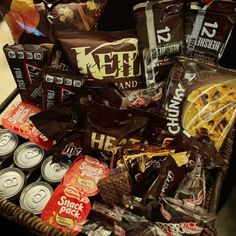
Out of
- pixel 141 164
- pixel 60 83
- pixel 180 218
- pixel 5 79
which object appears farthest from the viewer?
pixel 5 79

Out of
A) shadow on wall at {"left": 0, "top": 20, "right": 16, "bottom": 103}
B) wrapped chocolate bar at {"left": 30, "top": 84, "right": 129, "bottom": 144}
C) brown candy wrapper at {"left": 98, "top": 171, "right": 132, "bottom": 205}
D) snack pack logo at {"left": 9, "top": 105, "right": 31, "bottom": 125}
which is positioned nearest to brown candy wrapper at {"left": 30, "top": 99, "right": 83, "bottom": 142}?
wrapped chocolate bar at {"left": 30, "top": 84, "right": 129, "bottom": 144}

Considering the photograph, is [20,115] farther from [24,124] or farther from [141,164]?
[141,164]

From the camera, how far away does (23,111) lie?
4.14ft

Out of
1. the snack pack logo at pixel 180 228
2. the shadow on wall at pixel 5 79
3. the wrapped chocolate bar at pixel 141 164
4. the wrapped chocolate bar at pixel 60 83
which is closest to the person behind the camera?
the snack pack logo at pixel 180 228

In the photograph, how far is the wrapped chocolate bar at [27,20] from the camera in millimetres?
1188

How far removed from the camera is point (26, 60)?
3.90ft

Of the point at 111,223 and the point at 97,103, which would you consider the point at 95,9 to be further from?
the point at 111,223

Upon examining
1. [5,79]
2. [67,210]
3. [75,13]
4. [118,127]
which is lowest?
[5,79]

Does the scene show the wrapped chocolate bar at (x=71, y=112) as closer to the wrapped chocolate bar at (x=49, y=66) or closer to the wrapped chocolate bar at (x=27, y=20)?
the wrapped chocolate bar at (x=49, y=66)

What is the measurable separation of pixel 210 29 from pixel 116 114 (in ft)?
1.32

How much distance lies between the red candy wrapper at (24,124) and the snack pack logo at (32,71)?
0.34 ft

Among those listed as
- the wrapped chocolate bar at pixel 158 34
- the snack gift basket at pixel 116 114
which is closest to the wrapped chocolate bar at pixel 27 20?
the snack gift basket at pixel 116 114

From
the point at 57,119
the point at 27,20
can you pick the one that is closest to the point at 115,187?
the point at 57,119

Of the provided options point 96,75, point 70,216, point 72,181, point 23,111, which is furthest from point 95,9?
point 70,216
